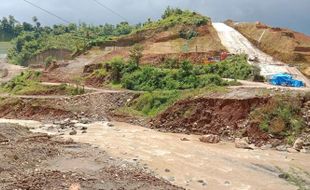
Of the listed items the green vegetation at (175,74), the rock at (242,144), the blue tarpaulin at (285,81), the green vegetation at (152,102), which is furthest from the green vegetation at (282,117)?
the green vegetation at (152,102)

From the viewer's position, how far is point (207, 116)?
37156 millimetres

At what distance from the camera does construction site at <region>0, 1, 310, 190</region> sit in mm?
23984

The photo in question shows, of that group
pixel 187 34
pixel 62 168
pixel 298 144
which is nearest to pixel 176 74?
pixel 298 144

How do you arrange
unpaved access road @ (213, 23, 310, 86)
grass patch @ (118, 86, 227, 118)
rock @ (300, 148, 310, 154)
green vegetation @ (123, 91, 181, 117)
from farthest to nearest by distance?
1. unpaved access road @ (213, 23, 310, 86)
2. green vegetation @ (123, 91, 181, 117)
3. grass patch @ (118, 86, 227, 118)
4. rock @ (300, 148, 310, 154)

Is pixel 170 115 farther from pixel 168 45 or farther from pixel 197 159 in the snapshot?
pixel 168 45

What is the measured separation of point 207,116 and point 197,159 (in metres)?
9.25

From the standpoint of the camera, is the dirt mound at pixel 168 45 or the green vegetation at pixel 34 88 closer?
the green vegetation at pixel 34 88

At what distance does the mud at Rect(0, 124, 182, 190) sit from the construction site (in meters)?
0.06

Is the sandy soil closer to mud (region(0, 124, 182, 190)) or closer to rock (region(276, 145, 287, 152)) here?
mud (region(0, 124, 182, 190))

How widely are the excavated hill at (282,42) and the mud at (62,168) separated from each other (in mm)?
27962

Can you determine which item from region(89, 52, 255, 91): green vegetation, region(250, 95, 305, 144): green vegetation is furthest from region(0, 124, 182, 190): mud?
region(89, 52, 255, 91): green vegetation

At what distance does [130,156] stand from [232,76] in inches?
848

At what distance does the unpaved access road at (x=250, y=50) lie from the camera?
49219mm

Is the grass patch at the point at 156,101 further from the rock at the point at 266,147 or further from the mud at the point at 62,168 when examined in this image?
the mud at the point at 62,168
